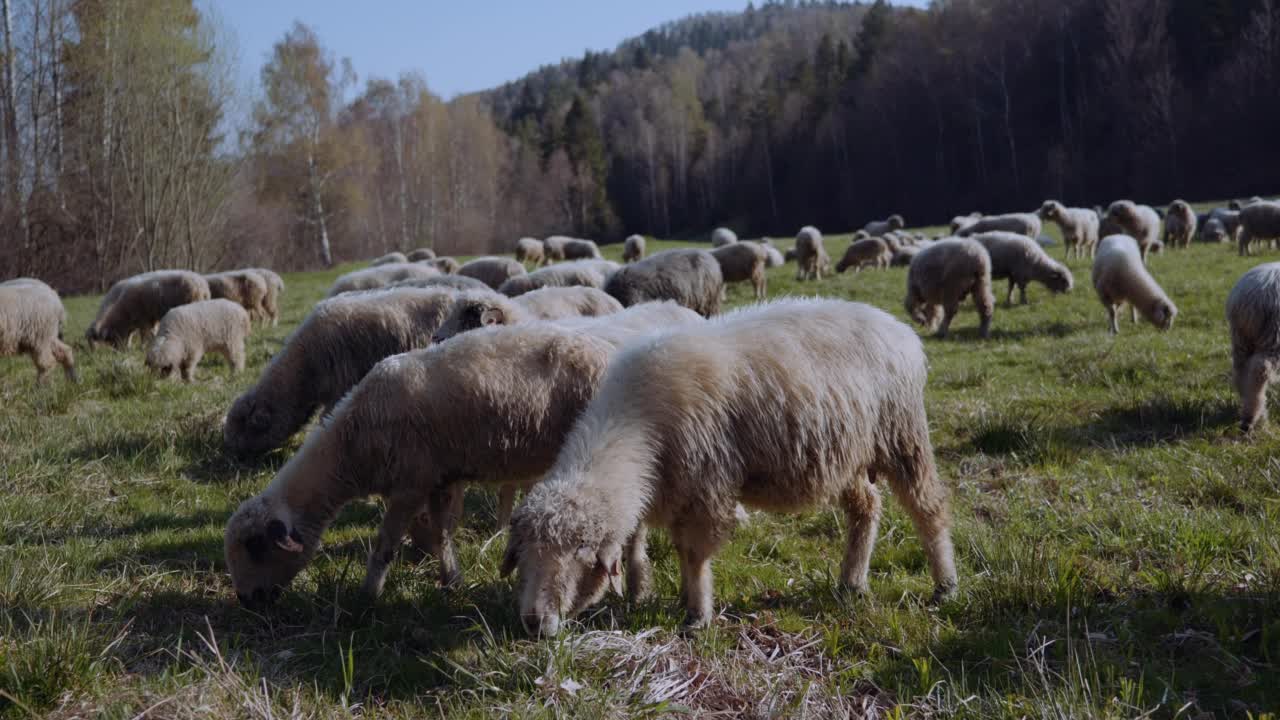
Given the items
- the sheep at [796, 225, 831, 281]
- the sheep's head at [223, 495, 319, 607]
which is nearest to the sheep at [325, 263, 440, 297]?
the sheep at [796, 225, 831, 281]

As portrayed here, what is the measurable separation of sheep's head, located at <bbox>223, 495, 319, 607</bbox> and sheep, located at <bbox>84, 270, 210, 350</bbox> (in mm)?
11626

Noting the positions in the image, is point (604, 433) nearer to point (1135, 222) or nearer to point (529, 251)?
point (1135, 222)

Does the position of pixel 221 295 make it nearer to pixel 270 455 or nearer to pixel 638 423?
pixel 270 455

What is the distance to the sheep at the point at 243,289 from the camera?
17922mm

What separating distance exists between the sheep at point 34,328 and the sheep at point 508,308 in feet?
20.4

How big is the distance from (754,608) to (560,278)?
1013 centimetres

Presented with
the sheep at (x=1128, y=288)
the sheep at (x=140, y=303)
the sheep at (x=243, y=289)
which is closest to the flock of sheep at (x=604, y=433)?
the sheep at (x=1128, y=288)

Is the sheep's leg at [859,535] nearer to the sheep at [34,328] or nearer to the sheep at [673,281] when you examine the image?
the sheep at [673,281]

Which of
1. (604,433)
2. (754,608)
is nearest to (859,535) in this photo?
(754,608)

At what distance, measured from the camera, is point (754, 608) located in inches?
162

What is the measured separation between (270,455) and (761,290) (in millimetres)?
14139

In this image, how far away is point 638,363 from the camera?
3965mm

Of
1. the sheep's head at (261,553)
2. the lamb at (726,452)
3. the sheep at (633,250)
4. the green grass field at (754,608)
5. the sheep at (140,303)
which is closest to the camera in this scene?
the green grass field at (754,608)

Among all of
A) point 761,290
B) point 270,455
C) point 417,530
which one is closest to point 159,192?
point 761,290
